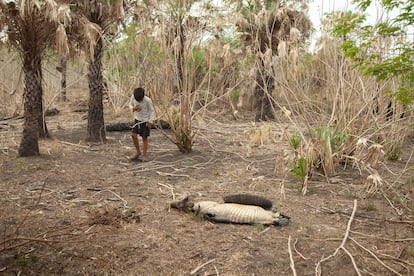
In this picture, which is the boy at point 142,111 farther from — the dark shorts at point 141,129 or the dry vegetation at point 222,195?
the dry vegetation at point 222,195

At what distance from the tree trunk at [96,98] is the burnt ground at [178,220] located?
32.2 inches

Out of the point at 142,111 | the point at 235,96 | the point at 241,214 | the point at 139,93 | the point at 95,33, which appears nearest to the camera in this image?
the point at 241,214

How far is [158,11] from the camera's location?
7.71 meters

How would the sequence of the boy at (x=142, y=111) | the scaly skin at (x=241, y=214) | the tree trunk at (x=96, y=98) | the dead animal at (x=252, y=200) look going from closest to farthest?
the scaly skin at (x=241, y=214), the dead animal at (x=252, y=200), the boy at (x=142, y=111), the tree trunk at (x=96, y=98)

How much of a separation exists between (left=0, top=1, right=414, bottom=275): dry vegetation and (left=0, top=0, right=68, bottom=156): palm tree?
2.17 ft

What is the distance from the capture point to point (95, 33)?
7516 millimetres

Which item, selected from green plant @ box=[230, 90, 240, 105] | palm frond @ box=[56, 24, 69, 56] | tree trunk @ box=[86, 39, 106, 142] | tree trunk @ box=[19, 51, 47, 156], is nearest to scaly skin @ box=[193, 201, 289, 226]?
palm frond @ box=[56, 24, 69, 56]

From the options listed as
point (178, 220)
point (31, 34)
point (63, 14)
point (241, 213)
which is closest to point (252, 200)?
point (241, 213)

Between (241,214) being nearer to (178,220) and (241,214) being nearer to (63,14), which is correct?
(178,220)

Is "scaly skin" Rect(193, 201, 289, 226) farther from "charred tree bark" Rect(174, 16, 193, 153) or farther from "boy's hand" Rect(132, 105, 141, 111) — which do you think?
"charred tree bark" Rect(174, 16, 193, 153)

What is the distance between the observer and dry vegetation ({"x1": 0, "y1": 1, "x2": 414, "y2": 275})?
11.7ft

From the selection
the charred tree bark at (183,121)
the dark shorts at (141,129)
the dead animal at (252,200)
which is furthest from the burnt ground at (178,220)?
the dark shorts at (141,129)

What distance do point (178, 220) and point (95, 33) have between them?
14.8 feet

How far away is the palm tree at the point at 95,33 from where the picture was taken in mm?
7191
